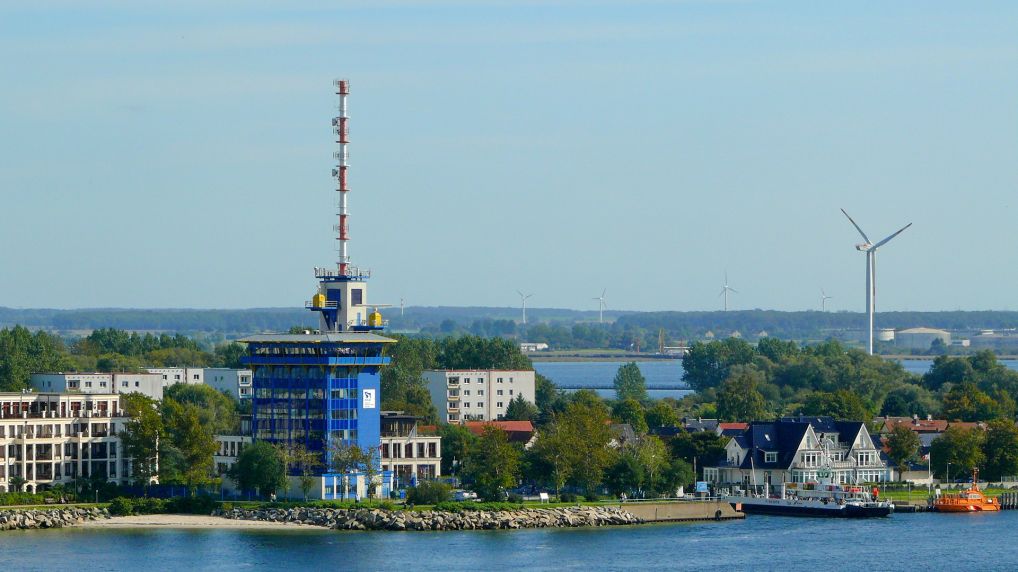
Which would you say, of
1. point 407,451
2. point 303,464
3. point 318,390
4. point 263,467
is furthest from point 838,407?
point 263,467

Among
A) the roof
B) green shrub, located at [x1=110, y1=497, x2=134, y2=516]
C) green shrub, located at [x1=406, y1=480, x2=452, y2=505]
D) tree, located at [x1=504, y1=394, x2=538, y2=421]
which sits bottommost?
green shrub, located at [x1=110, y1=497, x2=134, y2=516]

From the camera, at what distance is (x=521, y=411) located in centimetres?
12581

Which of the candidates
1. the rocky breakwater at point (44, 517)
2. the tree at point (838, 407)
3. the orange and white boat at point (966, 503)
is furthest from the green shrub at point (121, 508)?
the tree at point (838, 407)

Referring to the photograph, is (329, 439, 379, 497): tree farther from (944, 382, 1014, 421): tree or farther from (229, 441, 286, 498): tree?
(944, 382, 1014, 421): tree

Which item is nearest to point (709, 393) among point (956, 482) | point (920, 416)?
point (920, 416)

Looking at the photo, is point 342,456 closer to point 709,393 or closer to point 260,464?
point 260,464

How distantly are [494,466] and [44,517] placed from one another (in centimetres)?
1895

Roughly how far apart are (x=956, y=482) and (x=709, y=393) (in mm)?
56027

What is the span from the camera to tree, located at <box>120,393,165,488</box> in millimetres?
88375

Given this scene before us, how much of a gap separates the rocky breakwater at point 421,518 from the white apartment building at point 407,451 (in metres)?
8.46

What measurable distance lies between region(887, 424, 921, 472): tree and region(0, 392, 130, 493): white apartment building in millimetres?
38375

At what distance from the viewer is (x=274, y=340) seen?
87.4m

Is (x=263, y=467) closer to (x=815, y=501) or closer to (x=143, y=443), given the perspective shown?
(x=143, y=443)

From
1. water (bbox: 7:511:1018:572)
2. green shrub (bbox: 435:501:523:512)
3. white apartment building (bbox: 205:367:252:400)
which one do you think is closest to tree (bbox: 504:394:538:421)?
white apartment building (bbox: 205:367:252:400)
